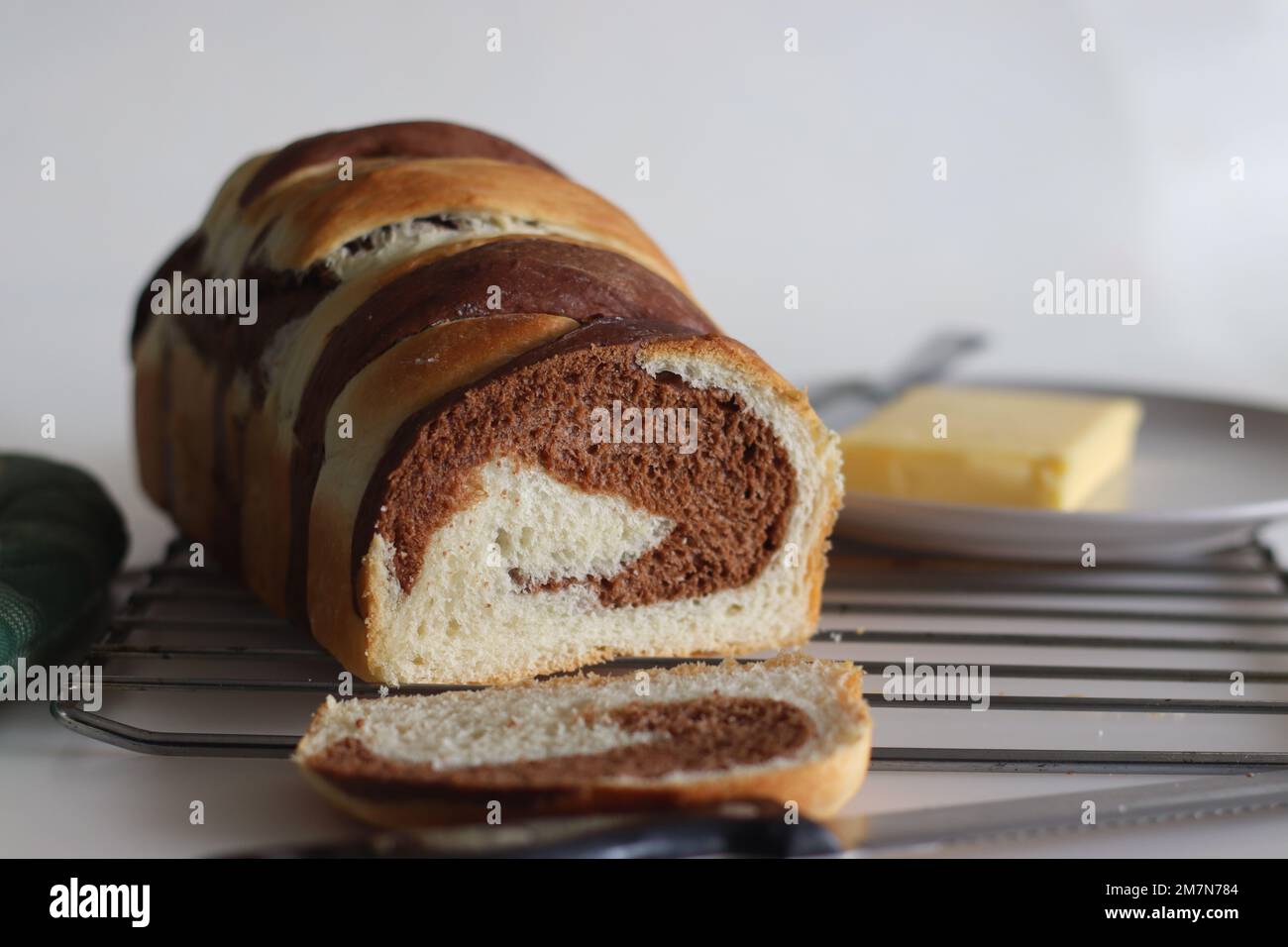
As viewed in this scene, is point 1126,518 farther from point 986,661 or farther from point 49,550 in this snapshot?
point 49,550

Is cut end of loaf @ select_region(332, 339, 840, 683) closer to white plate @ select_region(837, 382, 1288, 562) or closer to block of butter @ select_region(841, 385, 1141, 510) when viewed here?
white plate @ select_region(837, 382, 1288, 562)

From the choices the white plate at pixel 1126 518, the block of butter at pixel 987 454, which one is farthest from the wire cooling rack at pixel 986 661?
the block of butter at pixel 987 454

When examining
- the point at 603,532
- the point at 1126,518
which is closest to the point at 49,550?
the point at 603,532

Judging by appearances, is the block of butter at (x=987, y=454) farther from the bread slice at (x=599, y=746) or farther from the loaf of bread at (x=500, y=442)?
the bread slice at (x=599, y=746)

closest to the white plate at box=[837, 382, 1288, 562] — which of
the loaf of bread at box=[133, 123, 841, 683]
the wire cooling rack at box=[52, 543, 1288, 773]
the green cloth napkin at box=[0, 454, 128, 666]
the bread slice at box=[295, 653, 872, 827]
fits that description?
the wire cooling rack at box=[52, 543, 1288, 773]

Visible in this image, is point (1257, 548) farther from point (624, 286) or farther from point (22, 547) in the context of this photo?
point (22, 547)
